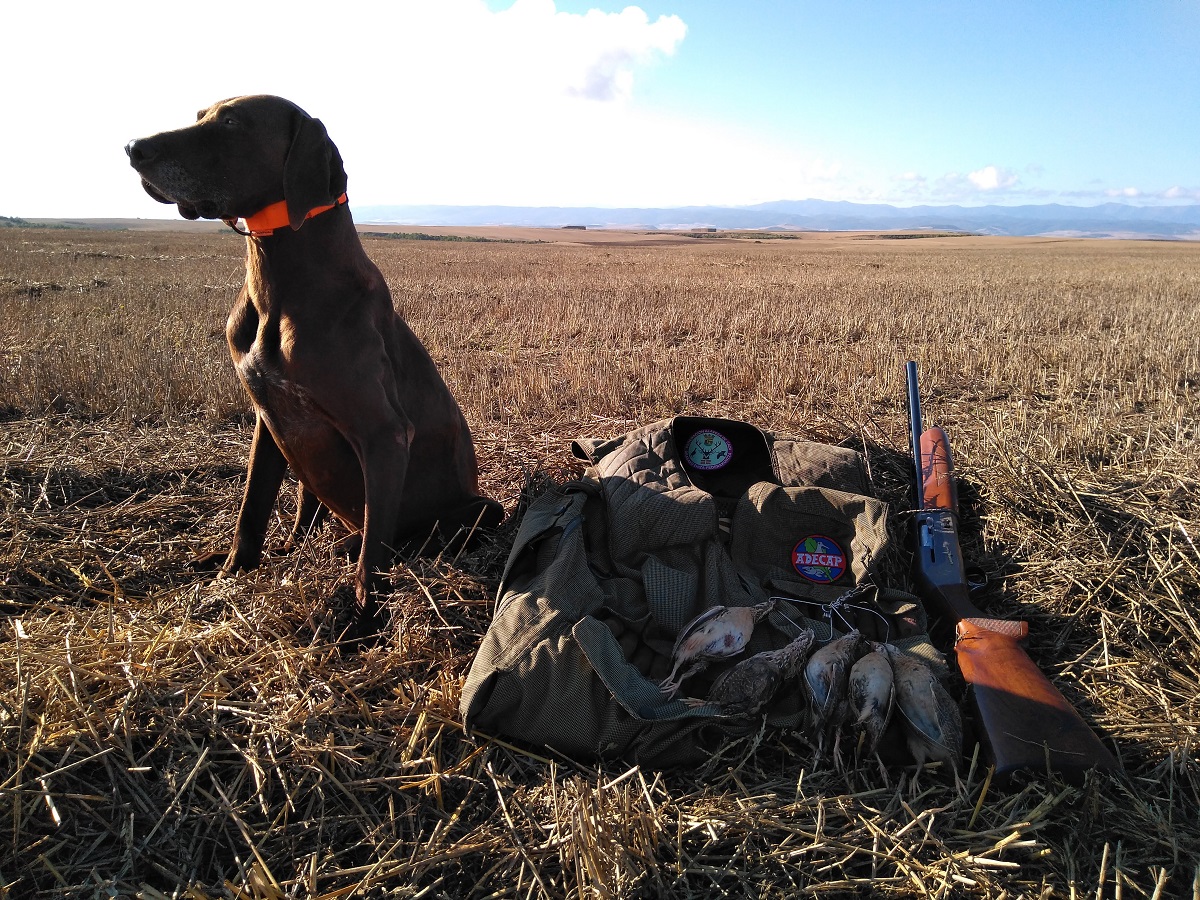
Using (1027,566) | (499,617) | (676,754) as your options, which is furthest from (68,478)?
(1027,566)

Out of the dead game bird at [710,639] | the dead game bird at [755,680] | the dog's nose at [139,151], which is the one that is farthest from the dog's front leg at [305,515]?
the dead game bird at [755,680]

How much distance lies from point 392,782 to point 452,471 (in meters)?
1.51

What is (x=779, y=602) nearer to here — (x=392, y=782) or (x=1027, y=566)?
→ (x=1027, y=566)

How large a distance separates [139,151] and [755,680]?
8.87 ft

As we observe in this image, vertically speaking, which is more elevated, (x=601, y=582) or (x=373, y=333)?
(x=373, y=333)

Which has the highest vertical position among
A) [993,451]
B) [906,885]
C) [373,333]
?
[373,333]

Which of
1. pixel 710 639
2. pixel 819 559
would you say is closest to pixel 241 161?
pixel 710 639

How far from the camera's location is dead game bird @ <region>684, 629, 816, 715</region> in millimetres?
2512

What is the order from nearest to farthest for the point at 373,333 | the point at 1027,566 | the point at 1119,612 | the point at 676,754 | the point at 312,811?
the point at 312,811, the point at 676,754, the point at 373,333, the point at 1119,612, the point at 1027,566

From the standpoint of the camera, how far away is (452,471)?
3.52 meters

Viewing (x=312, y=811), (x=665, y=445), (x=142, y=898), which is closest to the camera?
(x=142, y=898)

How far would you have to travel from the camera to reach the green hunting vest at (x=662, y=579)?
2455 mm

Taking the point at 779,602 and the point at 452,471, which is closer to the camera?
the point at 779,602

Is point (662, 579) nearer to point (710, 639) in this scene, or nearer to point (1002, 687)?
point (710, 639)
